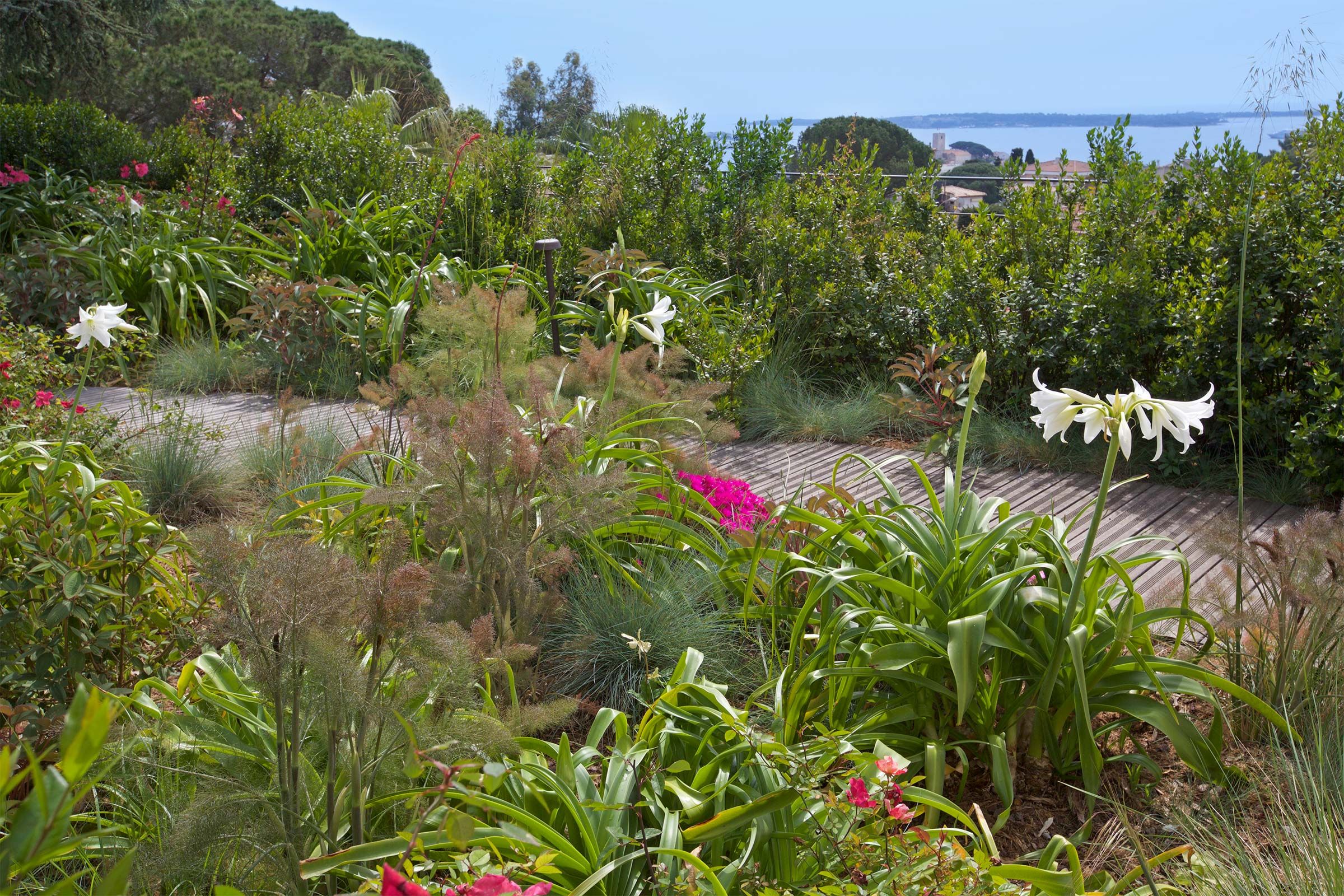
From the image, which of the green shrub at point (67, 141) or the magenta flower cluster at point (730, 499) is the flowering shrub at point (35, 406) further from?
the green shrub at point (67, 141)

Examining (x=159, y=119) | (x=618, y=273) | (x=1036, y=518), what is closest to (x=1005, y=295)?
(x=618, y=273)

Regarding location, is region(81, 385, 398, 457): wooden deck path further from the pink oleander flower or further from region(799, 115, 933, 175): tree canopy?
region(799, 115, 933, 175): tree canopy

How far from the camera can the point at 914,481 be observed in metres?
4.48

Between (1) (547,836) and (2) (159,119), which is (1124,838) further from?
(2) (159,119)

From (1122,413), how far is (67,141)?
1021 centimetres

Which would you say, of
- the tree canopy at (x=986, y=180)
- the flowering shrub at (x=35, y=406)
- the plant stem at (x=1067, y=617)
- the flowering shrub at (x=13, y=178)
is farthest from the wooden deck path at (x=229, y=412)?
the tree canopy at (x=986, y=180)

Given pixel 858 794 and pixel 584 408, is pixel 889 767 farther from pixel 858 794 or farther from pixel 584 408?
pixel 584 408

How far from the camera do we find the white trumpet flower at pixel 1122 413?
1.78m

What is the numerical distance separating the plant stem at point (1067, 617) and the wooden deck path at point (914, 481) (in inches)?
49.5

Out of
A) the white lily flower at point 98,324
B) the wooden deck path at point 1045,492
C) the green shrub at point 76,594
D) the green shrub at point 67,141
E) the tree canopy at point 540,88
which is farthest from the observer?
the tree canopy at point 540,88

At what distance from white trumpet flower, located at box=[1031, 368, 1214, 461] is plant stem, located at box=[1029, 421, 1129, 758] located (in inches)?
0.8

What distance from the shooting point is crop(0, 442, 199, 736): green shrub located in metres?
2.10

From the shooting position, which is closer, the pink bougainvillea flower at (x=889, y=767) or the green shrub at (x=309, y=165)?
the pink bougainvillea flower at (x=889, y=767)

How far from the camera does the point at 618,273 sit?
5.78m
